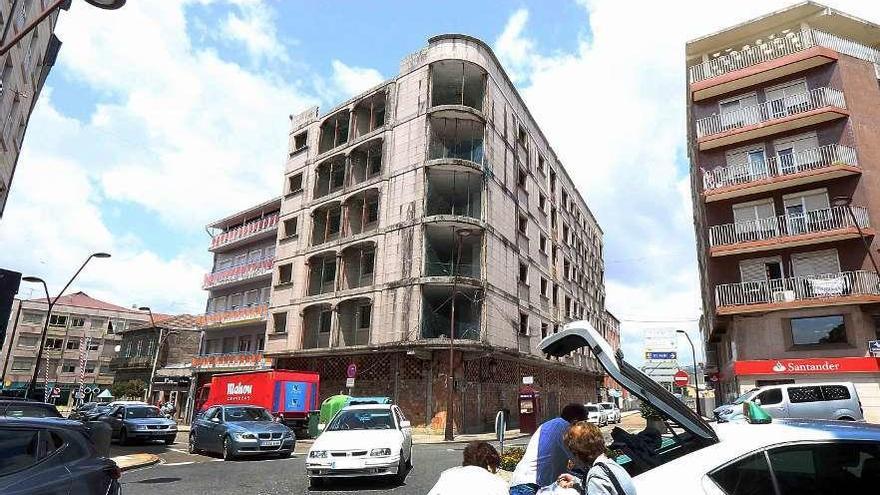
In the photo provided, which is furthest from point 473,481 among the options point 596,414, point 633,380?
point 596,414

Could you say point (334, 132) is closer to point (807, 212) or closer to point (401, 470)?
point (807, 212)

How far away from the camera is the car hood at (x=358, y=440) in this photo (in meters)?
9.53

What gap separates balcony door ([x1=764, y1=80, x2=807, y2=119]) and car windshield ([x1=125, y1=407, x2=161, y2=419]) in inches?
1182

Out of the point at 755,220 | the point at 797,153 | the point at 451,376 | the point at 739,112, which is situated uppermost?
the point at 739,112

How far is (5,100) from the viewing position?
17.7 meters

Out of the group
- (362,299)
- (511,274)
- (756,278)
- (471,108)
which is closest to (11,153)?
(362,299)

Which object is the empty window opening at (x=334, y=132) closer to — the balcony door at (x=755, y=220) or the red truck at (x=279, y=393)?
the red truck at (x=279, y=393)

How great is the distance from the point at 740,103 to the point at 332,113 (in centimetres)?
2523

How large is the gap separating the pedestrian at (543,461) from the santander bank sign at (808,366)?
2062 cm

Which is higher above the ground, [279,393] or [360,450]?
[279,393]

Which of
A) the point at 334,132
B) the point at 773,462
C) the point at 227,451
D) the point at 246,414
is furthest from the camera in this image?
the point at 334,132

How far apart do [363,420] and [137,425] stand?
12413 millimetres

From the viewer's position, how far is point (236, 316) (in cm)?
3831

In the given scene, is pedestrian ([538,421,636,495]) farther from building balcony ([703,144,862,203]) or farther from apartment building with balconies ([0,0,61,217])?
building balcony ([703,144,862,203])
